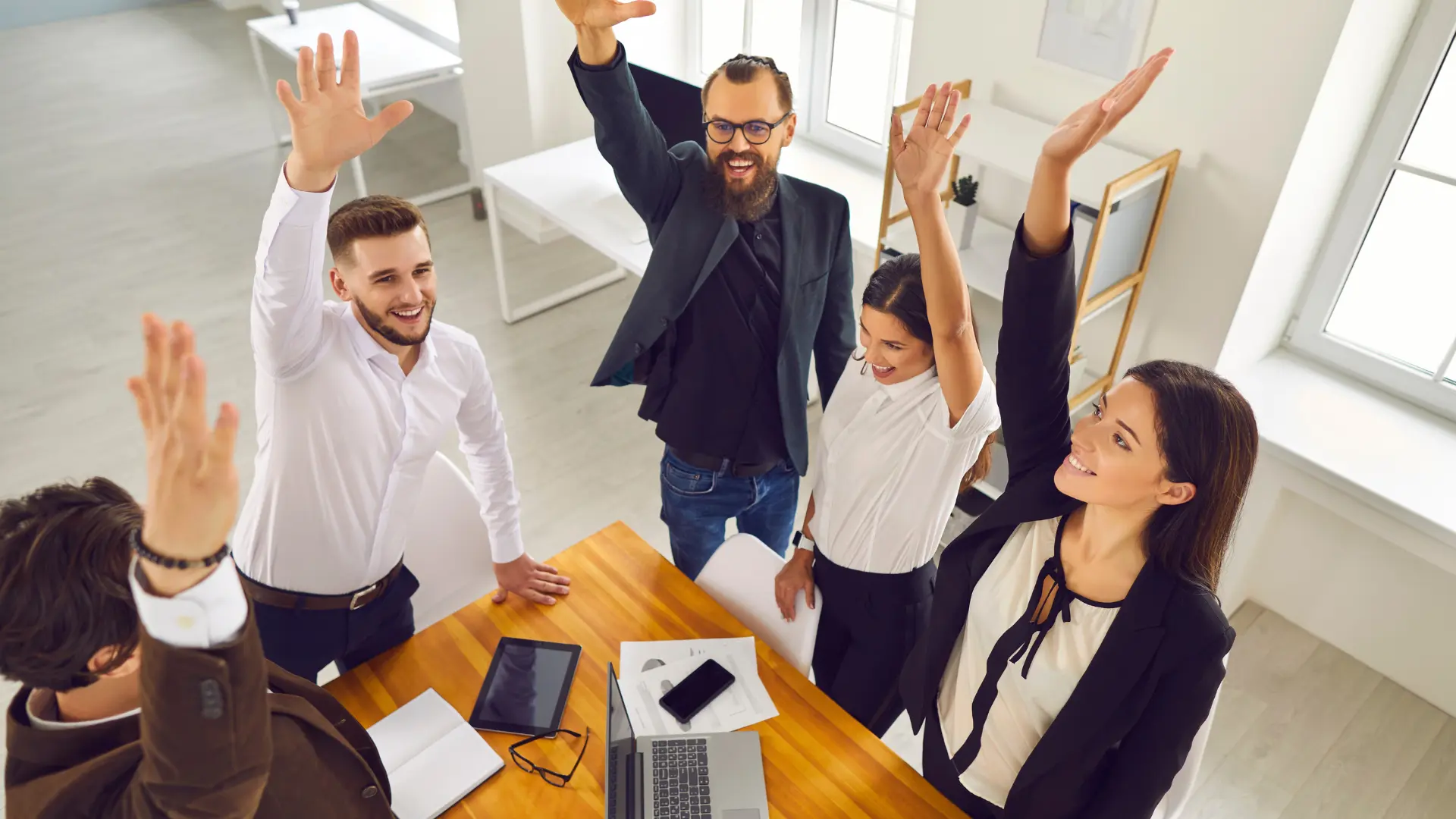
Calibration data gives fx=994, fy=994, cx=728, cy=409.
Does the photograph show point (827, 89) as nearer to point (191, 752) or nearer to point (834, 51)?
point (834, 51)

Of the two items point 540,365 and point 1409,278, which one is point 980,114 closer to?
point 1409,278

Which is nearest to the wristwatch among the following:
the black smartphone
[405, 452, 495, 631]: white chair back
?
the black smartphone

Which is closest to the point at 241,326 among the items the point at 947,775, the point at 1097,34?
the point at 1097,34

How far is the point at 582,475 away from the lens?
366 cm

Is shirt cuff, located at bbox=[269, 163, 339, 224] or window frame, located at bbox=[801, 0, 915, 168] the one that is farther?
window frame, located at bbox=[801, 0, 915, 168]

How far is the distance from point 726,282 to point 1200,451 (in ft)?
3.67

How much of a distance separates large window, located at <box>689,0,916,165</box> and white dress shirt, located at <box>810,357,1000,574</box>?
2.18 metres

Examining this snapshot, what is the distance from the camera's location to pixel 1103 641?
4.89 ft

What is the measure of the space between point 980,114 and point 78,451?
11.2ft

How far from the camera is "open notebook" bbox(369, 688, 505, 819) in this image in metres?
1.74

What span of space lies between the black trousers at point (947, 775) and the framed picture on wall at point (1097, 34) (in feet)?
6.10

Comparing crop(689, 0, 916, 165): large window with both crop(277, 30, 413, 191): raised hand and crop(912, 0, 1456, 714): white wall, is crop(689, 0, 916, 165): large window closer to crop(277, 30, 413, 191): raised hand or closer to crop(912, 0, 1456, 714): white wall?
crop(912, 0, 1456, 714): white wall

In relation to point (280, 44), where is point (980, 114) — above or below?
above

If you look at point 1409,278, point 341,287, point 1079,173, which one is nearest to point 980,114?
point 1079,173
